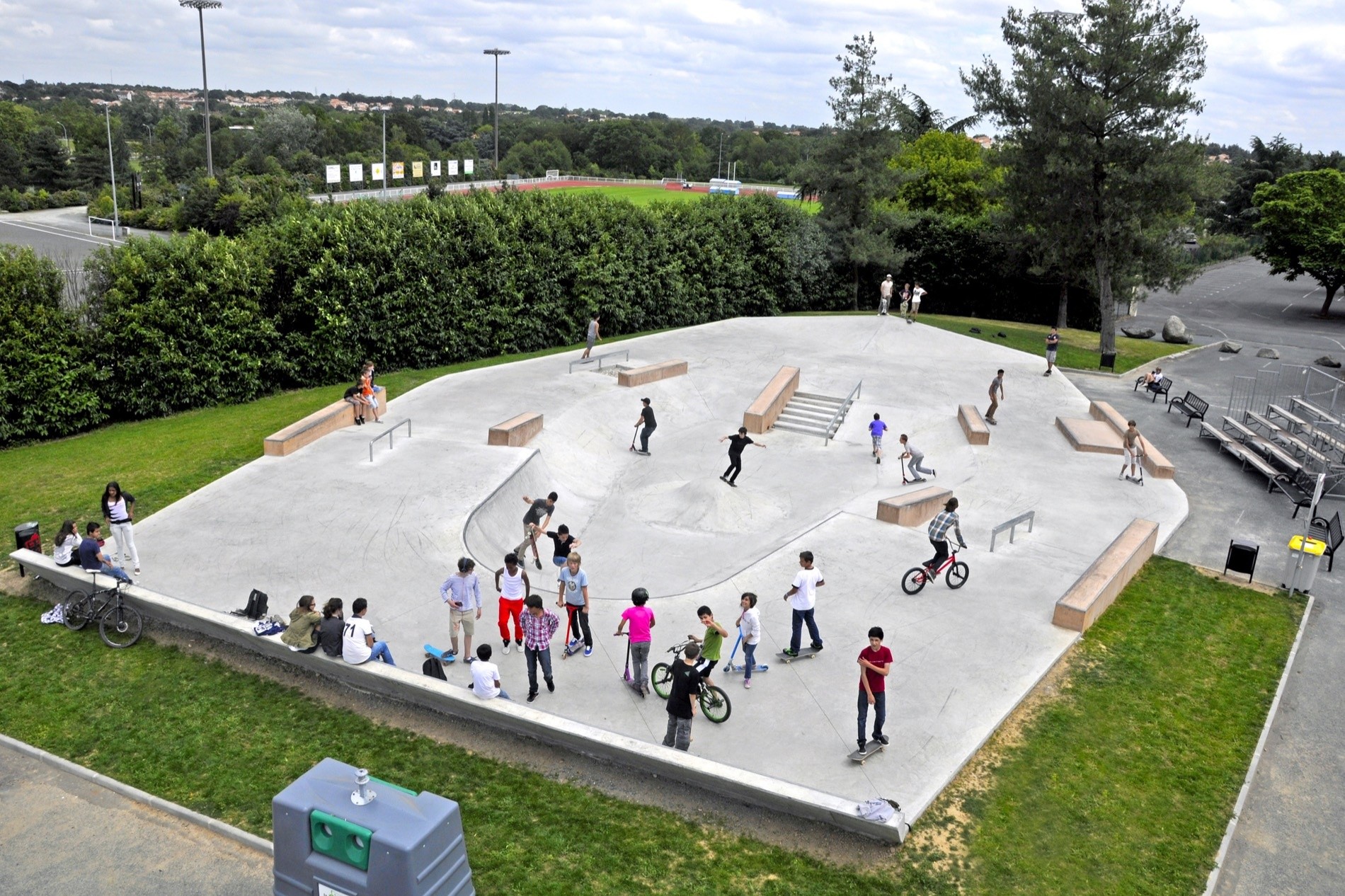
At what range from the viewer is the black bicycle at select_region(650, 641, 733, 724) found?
10477 mm

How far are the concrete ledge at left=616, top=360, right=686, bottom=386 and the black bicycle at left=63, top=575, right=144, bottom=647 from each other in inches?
583

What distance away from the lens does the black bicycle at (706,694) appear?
1048 cm

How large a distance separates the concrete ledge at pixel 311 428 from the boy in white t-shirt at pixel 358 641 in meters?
8.71

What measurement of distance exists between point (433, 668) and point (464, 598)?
863 mm

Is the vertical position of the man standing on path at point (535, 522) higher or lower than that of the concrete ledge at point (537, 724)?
higher

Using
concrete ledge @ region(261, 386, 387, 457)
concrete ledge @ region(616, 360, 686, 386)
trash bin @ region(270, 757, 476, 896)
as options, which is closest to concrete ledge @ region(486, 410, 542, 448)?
concrete ledge @ region(261, 386, 387, 457)

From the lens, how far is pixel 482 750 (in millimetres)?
10188

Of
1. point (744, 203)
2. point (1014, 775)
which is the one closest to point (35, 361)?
point (1014, 775)

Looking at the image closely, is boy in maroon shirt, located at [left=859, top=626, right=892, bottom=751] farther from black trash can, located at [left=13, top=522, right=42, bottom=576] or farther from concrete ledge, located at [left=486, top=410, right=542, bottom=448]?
black trash can, located at [left=13, top=522, right=42, bottom=576]

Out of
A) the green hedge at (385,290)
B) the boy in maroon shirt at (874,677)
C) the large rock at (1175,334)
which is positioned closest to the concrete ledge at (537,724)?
the boy in maroon shirt at (874,677)

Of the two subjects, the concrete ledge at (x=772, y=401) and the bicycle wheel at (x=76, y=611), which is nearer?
the bicycle wheel at (x=76, y=611)

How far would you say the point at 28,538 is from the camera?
14102 millimetres

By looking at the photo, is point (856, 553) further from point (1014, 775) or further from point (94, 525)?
point (94, 525)

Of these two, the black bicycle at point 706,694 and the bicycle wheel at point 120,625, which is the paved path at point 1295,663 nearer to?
the black bicycle at point 706,694
